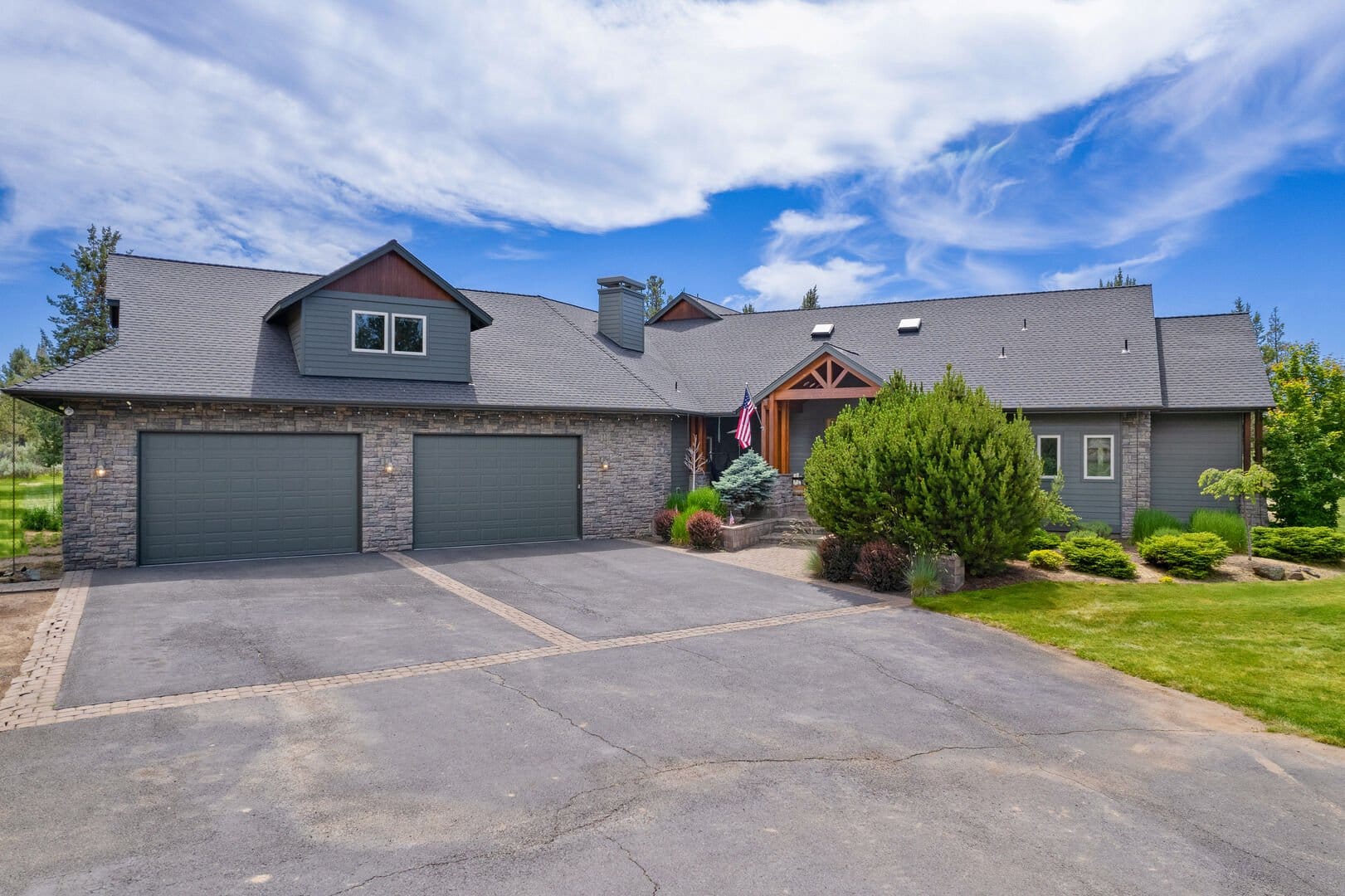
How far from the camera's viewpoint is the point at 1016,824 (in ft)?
16.6

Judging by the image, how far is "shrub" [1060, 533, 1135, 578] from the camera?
47.3 ft

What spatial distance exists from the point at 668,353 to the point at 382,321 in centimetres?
1105

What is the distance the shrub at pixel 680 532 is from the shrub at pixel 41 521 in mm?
15268

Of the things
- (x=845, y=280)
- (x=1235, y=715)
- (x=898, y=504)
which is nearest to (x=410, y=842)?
(x=1235, y=715)

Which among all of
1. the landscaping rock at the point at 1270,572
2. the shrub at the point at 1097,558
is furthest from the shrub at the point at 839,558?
the landscaping rock at the point at 1270,572

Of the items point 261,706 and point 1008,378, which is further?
point 1008,378

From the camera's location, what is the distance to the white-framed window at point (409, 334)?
687 inches

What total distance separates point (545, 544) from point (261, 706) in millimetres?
10956

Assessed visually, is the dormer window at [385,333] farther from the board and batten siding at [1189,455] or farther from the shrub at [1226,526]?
the board and batten siding at [1189,455]

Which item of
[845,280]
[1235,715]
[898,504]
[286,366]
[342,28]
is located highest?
[845,280]

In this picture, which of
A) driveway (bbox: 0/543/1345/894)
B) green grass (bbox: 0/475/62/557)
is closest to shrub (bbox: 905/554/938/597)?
driveway (bbox: 0/543/1345/894)

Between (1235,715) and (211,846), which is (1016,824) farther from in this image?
(211,846)

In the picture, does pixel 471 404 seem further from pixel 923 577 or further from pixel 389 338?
pixel 923 577

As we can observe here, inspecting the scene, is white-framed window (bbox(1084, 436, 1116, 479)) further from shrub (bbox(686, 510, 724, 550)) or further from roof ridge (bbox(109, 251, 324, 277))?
roof ridge (bbox(109, 251, 324, 277))
